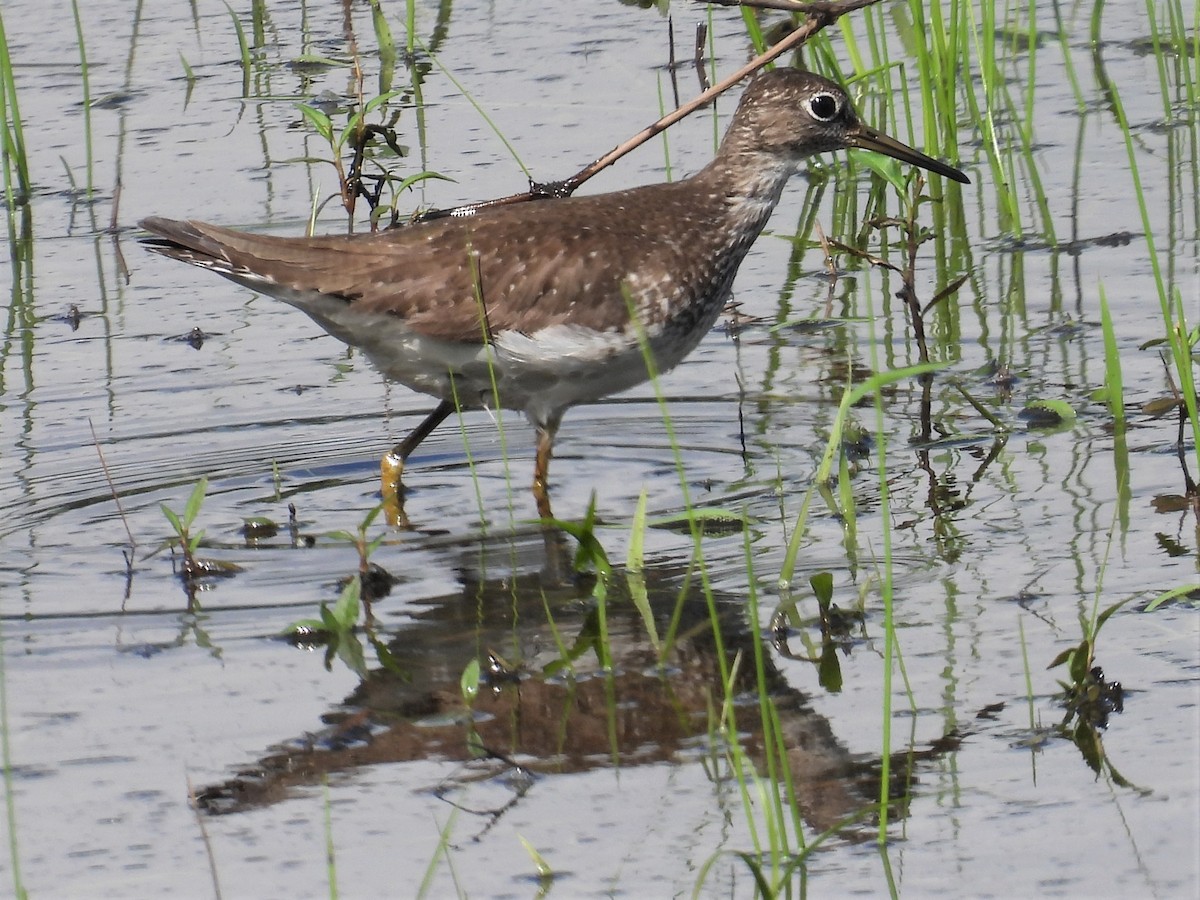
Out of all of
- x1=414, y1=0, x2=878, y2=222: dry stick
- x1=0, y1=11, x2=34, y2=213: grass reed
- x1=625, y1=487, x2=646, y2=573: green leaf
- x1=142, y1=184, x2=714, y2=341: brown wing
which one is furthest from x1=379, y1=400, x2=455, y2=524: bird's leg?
x1=0, y1=11, x2=34, y2=213: grass reed

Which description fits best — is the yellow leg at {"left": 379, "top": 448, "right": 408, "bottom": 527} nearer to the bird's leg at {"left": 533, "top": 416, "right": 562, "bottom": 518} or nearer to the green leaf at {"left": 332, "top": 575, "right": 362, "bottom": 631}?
the bird's leg at {"left": 533, "top": 416, "right": 562, "bottom": 518}

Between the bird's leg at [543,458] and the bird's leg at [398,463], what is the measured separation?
13.8 inches

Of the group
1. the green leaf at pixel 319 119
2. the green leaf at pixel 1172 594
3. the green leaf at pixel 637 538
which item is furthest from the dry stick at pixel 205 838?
the green leaf at pixel 319 119

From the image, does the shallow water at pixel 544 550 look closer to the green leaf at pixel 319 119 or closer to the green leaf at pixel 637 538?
the green leaf at pixel 637 538

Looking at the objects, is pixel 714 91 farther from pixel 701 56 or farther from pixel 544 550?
pixel 701 56

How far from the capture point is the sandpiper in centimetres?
657

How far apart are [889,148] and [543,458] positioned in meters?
1.86

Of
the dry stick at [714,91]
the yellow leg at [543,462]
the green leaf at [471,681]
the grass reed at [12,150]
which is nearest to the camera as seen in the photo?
the green leaf at [471,681]

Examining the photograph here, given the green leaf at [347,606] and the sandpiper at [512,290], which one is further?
the sandpiper at [512,290]

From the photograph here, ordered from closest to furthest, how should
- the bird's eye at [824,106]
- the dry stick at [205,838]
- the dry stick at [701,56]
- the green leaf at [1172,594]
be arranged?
the dry stick at [205,838], the green leaf at [1172,594], the bird's eye at [824,106], the dry stick at [701,56]

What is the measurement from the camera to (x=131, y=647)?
5336 mm

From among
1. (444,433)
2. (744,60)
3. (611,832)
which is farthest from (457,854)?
(744,60)

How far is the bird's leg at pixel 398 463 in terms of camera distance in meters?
6.58

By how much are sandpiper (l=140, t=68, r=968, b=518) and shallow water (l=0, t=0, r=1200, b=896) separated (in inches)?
15.5
